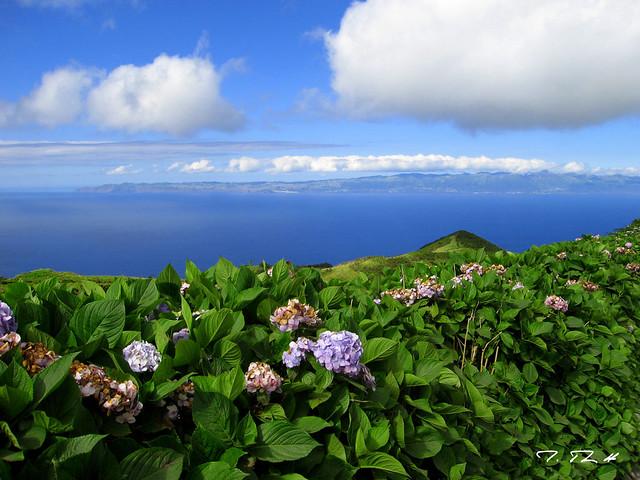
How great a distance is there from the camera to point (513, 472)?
3.81 metres

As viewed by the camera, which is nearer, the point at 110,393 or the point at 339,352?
the point at 110,393

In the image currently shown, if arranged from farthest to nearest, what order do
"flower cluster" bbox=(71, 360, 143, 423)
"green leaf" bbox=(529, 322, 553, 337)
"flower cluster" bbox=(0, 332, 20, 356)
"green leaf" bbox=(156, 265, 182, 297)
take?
"green leaf" bbox=(529, 322, 553, 337)
"green leaf" bbox=(156, 265, 182, 297)
"flower cluster" bbox=(0, 332, 20, 356)
"flower cluster" bbox=(71, 360, 143, 423)

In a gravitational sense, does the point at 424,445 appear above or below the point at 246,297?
below

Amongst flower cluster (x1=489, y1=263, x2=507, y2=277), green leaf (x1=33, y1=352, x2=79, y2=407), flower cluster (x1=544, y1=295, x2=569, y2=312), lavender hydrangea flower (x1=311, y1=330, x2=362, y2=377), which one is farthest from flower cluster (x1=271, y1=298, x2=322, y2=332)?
flower cluster (x1=489, y1=263, x2=507, y2=277)

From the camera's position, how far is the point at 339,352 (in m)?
2.33

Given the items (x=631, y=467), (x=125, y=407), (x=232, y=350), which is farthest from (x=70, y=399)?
(x=631, y=467)

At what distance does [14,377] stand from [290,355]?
1.14 meters

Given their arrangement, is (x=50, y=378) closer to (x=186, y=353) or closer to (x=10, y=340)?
(x=10, y=340)

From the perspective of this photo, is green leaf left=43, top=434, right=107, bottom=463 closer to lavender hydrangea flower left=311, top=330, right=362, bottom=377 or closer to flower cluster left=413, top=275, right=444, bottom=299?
lavender hydrangea flower left=311, top=330, right=362, bottom=377

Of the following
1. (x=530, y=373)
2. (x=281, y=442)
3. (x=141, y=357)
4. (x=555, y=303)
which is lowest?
(x=530, y=373)

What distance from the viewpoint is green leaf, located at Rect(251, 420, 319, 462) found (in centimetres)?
200

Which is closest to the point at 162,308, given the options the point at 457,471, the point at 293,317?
the point at 293,317

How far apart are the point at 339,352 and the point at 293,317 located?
535 mm

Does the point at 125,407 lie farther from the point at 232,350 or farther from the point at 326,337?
the point at 326,337
